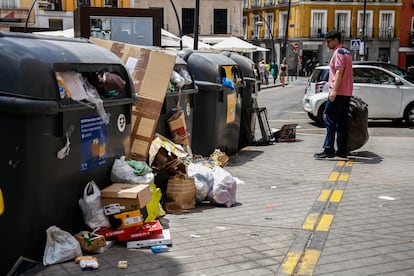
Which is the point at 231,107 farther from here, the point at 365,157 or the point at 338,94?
the point at 365,157

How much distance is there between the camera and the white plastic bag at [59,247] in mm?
4363

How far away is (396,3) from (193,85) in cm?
5870

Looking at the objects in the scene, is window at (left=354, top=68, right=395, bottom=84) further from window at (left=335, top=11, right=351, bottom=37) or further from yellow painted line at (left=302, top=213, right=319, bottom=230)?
window at (left=335, top=11, right=351, bottom=37)

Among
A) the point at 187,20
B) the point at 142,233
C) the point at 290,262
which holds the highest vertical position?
the point at 187,20

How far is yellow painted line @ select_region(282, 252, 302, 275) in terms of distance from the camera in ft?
14.4

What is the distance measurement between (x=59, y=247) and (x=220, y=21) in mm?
45040

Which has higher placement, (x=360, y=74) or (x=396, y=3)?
(x=396, y=3)

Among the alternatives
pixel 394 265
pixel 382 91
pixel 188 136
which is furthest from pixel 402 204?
pixel 382 91

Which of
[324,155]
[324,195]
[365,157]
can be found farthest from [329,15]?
[324,195]

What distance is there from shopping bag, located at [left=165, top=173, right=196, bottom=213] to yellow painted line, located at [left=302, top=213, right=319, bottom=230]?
1239 millimetres

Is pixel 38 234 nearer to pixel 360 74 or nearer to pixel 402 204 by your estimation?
pixel 402 204

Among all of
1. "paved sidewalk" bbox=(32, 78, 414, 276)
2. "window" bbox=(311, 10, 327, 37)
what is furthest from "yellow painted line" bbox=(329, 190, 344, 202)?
"window" bbox=(311, 10, 327, 37)

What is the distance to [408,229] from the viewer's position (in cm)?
545

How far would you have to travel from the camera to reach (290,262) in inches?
179
